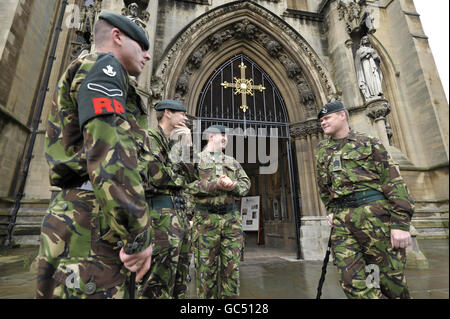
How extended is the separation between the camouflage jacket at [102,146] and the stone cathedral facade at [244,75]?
13.7ft

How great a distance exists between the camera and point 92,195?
1016 millimetres

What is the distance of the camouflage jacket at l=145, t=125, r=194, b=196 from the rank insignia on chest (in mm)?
1375

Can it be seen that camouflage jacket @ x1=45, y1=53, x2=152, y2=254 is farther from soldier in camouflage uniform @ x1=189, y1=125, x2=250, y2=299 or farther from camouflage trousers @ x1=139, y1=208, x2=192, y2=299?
soldier in camouflage uniform @ x1=189, y1=125, x2=250, y2=299

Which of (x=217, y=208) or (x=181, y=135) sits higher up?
(x=181, y=135)

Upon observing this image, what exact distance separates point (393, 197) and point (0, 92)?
8.38 meters

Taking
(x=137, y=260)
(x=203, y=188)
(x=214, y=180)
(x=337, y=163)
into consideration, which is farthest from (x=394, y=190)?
(x=137, y=260)

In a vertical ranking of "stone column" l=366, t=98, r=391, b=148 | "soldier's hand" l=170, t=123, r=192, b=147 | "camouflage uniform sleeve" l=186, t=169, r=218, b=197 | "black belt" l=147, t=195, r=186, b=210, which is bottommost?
"black belt" l=147, t=195, r=186, b=210

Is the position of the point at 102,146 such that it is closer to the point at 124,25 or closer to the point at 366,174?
the point at 124,25

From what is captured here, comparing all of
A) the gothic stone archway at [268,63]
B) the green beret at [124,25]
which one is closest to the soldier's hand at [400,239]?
the green beret at [124,25]

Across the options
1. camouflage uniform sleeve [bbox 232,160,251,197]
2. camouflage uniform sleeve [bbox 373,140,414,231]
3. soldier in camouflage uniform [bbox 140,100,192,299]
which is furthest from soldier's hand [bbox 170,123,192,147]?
camouflage uniform sleeve [bbox 373,140,414,231]

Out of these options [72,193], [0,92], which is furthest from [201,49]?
[72,193]

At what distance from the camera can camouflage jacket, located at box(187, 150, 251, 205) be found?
2.52 meters

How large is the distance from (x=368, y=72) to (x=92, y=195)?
7.00 meters
